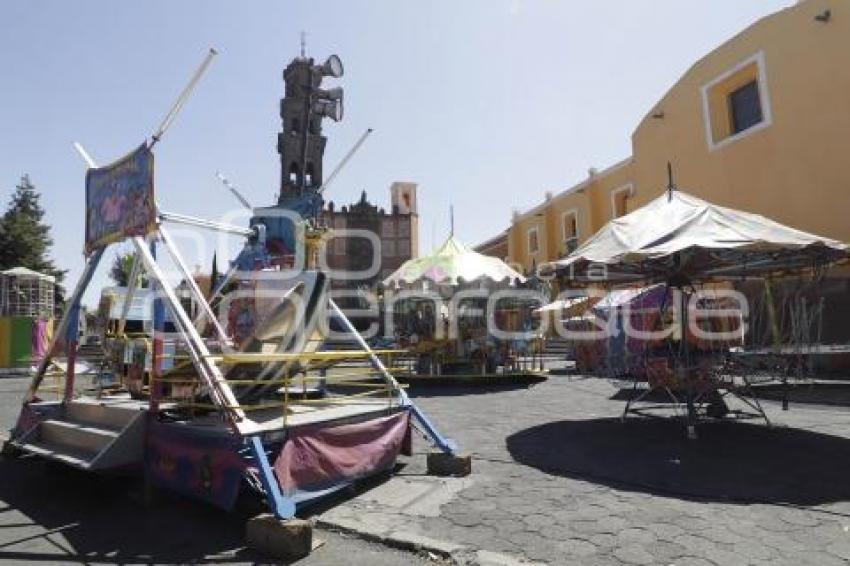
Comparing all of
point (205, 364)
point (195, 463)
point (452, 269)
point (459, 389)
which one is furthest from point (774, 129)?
point (195, 463)

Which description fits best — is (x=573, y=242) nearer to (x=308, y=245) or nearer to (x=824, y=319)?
(x=824, y=319)

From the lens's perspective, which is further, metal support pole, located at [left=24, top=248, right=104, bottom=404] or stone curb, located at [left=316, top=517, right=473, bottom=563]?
metal support pole, located at [left=24, top=248, right=104, bottom=404]

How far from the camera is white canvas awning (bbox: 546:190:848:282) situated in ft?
23.8

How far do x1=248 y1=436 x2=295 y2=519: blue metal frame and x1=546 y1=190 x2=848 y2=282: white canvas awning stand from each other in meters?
5.15

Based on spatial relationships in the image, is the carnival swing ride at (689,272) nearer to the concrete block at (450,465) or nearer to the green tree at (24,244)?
the concrete block at (450,465)

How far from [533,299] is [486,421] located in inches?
419

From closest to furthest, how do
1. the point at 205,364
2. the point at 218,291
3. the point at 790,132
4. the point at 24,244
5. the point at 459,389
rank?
the point at 205,364 → the point at 218,291 → the point at 459,389 → the point at 790,132 → the point at 24,244

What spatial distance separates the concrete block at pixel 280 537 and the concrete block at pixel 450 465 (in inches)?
87.8

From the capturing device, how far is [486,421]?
961 cm

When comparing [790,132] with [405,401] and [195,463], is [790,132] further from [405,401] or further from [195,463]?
[195,463]

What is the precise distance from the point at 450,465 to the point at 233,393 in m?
2.46

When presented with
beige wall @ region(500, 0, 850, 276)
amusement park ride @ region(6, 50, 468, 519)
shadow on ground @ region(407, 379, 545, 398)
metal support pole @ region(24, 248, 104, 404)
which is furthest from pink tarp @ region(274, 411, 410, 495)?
beige wall @ region(500, 0, 850, 276)

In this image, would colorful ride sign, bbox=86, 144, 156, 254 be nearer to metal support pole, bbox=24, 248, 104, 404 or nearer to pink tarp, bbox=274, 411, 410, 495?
metal support pole, bbox=24, 248, 104, 404

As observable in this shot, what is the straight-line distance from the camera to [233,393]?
593cm
